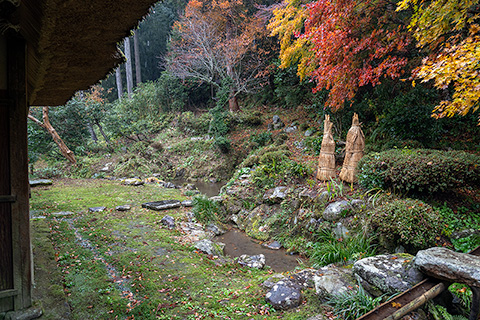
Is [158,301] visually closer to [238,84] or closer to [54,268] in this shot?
[54,268]

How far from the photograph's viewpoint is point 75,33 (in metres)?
2.54

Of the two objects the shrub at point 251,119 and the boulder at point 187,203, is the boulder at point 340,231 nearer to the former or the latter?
the boulder at point 187,203

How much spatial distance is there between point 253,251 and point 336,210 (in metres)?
2.07

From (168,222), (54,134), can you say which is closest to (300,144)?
(168,222)

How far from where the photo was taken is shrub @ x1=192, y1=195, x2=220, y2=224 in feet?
22.9

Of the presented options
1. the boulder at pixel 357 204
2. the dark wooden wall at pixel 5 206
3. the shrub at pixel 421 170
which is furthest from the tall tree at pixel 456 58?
the dark wooden wall at pixel 5 206

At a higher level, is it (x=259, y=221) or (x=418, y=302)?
(x=259, y=221)

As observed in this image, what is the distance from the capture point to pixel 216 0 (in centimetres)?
1623

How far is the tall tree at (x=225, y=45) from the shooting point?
14.5m

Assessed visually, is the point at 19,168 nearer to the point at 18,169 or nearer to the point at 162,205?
the point at 18,169

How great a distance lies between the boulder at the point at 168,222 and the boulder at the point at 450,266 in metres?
4.84

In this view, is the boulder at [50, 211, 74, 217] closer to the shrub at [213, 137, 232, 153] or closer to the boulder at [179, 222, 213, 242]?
the boulder at [179, 222, 213, 242]

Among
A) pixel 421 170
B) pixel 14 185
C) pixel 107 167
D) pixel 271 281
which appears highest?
pixel 107 167

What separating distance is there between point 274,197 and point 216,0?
48.0 ft
